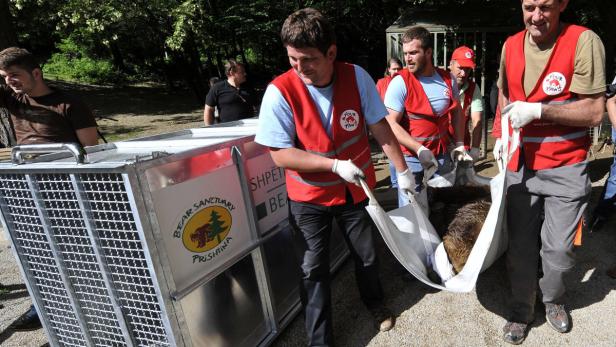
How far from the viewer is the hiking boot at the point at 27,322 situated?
2.99 meters

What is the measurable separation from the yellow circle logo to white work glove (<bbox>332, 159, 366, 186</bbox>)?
645mm

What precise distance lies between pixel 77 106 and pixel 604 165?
18.4 ft

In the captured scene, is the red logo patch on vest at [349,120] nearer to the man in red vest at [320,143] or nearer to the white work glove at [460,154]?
the man in red vest at [320,143]

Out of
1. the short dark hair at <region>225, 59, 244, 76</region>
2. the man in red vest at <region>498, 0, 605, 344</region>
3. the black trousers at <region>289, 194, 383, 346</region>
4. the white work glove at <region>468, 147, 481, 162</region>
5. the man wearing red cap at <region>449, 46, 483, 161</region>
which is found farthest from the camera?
the short dark hair at <region>225, 59, 244, 76</region>

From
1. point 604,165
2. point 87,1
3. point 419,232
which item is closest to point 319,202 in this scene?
point 419,232

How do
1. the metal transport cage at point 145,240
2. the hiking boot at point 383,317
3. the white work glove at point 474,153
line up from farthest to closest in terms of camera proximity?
the white work glove at point 474,153
the hiking boot at point 383,317
the metal transport cage at point 145,240

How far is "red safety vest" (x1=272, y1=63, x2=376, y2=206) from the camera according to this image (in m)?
2.11

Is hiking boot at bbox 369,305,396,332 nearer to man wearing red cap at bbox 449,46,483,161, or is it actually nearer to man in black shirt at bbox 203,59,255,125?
man wearing red cap at bbox 449,46,483,161

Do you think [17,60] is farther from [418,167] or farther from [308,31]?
[418,167]

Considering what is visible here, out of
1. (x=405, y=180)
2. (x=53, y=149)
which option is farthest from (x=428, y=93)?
(x=53, y=149)

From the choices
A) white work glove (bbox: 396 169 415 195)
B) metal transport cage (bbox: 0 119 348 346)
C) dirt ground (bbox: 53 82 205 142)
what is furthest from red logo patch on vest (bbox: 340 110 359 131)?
dirt ground (bbox: 53 82 205 142)

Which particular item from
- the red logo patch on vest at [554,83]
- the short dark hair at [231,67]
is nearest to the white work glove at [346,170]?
the red logo patch on vest at [554,83]

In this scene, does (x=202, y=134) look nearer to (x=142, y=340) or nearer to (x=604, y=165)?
(x=142, y=340)

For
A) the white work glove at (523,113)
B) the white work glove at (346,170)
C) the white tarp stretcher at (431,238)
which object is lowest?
the white tarp stretcher at (431,238)
